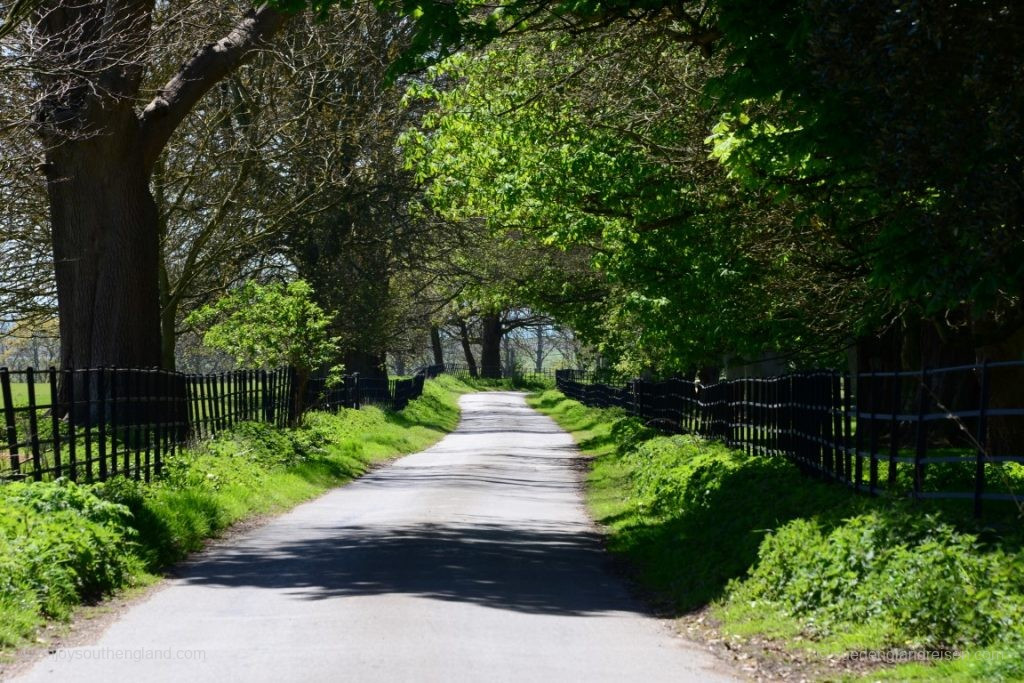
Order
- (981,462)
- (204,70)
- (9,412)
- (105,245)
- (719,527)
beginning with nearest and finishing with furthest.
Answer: (981,462) → (9,412) → (719,527) → (204,70) → (105,245)

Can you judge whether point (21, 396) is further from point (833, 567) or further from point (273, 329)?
point (833, 567)

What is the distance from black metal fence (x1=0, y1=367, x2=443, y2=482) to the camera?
12992mm

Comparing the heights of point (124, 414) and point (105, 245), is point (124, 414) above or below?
below

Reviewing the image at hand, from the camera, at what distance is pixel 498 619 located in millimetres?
9555

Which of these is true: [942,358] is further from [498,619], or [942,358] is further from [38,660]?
[38,660]

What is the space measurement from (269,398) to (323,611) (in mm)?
17296

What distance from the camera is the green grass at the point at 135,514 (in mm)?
9641

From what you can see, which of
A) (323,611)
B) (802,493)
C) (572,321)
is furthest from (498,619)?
(572,321)

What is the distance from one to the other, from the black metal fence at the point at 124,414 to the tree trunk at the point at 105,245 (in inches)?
32.6

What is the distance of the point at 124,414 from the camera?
1678 centimetres

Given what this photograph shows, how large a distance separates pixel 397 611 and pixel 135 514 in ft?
14.6

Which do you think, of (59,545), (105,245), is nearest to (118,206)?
(105,245)

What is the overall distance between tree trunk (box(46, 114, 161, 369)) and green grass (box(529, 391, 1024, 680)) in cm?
887

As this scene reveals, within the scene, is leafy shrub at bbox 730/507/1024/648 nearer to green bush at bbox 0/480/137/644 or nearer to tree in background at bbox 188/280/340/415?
green bush at bbox 0/480/137/644
